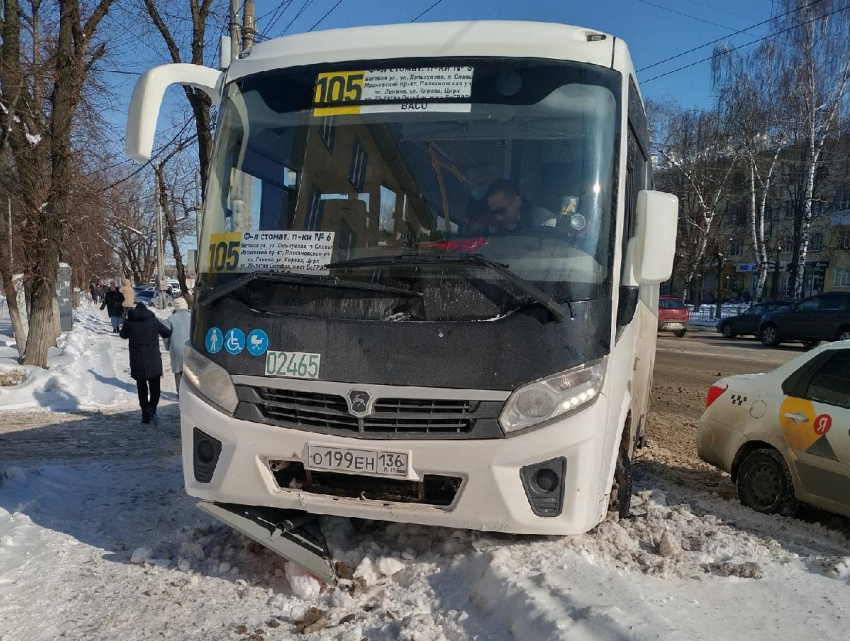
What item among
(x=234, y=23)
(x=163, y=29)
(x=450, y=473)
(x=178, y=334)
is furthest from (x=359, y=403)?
(x=163, y=29)

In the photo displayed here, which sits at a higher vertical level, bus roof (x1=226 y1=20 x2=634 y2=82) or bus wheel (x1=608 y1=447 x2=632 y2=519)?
bus roof (x1=226 y1=20 x2=634 y2=82)

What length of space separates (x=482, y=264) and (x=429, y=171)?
725mm

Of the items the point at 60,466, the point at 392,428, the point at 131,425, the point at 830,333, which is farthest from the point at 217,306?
the point at 830,333

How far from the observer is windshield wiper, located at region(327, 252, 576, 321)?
3.51 meters

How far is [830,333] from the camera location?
21594 millimetres

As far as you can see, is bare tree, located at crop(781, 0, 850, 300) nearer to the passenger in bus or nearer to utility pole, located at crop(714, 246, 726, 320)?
utility pole, located at crop(714, 246, 726, 320)

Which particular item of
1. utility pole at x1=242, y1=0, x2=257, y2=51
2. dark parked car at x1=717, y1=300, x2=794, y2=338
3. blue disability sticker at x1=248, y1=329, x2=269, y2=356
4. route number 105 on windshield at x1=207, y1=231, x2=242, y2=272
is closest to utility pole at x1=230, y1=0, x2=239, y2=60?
utility pole at x1=242, y1=0, x2=257, y2=51

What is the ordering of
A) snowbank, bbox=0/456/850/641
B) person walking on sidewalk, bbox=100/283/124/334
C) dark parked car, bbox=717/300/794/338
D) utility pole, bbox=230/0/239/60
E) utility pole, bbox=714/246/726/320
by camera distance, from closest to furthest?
snowbank, bbox=0/456/850/641 → utility pole, bbox=230/0/239/60 → dark parked car, bbox=717/300/794/338 → person walking on sidewalk, bbox=100/283/124/334 → utility pole, bbox=714/246/726/320

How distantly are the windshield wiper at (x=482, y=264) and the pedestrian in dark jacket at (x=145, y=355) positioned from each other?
22.4 feet

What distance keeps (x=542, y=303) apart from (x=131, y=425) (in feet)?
25.2

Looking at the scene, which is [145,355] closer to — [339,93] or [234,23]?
[234,23]

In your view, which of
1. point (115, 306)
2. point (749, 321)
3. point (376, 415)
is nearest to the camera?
point (376, 415)

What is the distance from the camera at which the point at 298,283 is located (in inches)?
149

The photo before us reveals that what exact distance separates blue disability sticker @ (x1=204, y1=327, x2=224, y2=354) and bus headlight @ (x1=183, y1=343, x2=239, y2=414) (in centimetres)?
6
